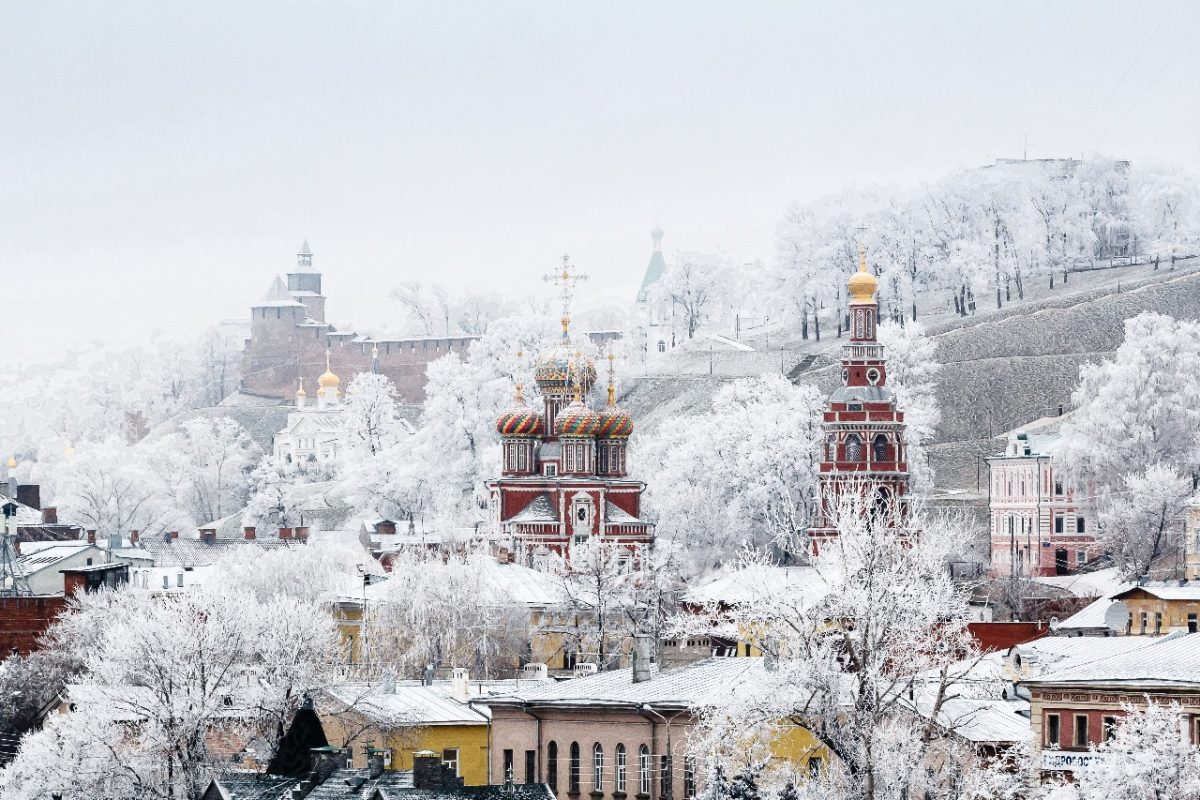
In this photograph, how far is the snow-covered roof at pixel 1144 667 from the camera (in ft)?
186

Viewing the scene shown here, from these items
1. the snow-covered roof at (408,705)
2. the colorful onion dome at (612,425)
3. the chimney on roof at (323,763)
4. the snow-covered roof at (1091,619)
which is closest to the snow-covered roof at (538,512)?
the colorful onion dome at (612,425)

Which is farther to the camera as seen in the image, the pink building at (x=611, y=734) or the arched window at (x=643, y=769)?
the arched window at (x=643, y=769)

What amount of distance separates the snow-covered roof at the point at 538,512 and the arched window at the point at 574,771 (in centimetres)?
5434

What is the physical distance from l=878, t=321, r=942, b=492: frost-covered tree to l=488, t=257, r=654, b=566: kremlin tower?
579 inches

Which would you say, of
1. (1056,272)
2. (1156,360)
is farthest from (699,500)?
(1056,272)

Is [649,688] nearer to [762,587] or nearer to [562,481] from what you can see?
[762,587]

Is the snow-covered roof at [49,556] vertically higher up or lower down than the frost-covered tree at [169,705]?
higher up

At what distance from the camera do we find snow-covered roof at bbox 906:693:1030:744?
2285 inches

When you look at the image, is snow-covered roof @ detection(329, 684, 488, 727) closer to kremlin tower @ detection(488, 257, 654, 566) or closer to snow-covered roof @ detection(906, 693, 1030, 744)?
snow-covered roof @ detection(906, 693, 1030, 744)

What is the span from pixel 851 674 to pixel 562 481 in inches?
2469

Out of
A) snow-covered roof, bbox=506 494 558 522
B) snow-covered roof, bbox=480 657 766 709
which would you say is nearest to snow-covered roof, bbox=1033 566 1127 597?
snow-covered roof, bbox=506 494 558 522

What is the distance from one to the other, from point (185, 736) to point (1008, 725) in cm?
1684

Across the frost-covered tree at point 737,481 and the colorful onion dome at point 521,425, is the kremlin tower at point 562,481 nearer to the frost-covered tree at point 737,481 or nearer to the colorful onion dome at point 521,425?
the colorful onion dome at point 521,425

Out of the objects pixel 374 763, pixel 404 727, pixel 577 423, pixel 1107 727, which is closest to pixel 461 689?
pixel 404 727
